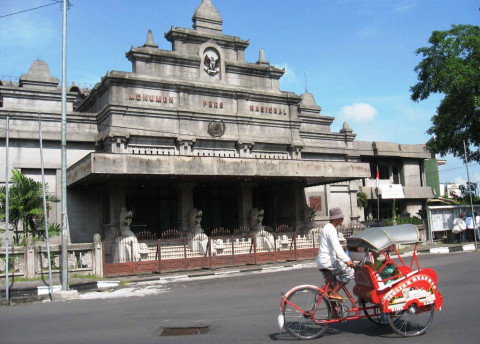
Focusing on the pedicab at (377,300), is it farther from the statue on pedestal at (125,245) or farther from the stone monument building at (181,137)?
the stone monument building at (181,137)

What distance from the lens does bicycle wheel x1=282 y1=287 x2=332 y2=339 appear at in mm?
6742

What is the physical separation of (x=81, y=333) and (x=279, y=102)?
72.1 feet

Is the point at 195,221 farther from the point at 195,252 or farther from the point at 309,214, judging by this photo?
the point at 309,214

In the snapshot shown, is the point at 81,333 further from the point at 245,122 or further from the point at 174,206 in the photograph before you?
the point at 245,122

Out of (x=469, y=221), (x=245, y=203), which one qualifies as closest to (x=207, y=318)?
(x=245, y=203)

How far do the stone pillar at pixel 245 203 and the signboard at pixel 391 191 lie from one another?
12.6 m

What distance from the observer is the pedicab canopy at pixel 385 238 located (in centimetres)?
712

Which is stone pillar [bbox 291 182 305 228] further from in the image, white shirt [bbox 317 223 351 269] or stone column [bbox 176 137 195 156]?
white shirt [bbox 317 223 351 269]

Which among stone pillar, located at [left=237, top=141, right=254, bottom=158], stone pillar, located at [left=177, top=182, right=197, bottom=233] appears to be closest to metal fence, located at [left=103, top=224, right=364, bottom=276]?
stone pillar, located at [left=177, top=182, right=197, bottom=233]

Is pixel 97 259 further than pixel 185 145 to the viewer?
No

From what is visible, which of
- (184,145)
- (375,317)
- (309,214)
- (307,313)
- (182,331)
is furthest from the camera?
(309,214)

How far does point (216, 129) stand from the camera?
84.0 feet

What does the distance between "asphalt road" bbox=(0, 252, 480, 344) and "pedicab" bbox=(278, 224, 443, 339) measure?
0.21 m

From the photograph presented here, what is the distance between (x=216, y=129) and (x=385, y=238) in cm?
1901
